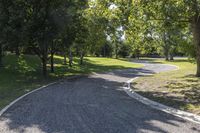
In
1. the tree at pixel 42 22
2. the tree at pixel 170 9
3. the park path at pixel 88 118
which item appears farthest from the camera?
the tree at pixel 42 22

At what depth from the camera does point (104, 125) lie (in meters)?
7.72

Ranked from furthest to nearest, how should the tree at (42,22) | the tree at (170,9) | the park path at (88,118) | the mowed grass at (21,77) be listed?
1. the tree at (42,22)
2. the mowed grass at (21,77)
3. the tree at (170,9)
4. the park path at (88,118)

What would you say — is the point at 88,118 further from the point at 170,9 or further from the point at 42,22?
the point at 42,22

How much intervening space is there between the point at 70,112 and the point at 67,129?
2076 mm

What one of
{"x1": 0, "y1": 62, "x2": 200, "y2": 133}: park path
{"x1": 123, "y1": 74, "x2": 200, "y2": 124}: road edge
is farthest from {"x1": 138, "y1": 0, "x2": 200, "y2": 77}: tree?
{"x1": 0, "y1": 62, "x2": 200, "y2": 133}: park path

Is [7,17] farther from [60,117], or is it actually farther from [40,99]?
[60,117]

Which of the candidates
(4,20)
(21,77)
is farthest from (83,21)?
(4,20)

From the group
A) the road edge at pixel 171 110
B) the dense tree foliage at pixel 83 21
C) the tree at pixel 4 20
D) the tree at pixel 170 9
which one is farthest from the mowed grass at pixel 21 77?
the tree at pixel 170 9

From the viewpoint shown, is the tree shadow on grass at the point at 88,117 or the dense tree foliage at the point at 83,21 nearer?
the tree shadow on grass at the point at 88,117

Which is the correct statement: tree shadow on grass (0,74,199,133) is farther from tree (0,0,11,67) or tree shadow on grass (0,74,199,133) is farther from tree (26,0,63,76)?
tree (26,0,63,76)

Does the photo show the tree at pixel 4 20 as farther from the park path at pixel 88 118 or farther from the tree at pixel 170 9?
the park path at pixel 88 118

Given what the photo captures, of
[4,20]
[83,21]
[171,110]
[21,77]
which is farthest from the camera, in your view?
[83,21]

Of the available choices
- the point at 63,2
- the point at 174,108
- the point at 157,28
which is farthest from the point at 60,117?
the point at 63,2

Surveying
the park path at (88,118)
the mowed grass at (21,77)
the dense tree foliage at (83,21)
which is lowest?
the mowed grass at (21,77)
